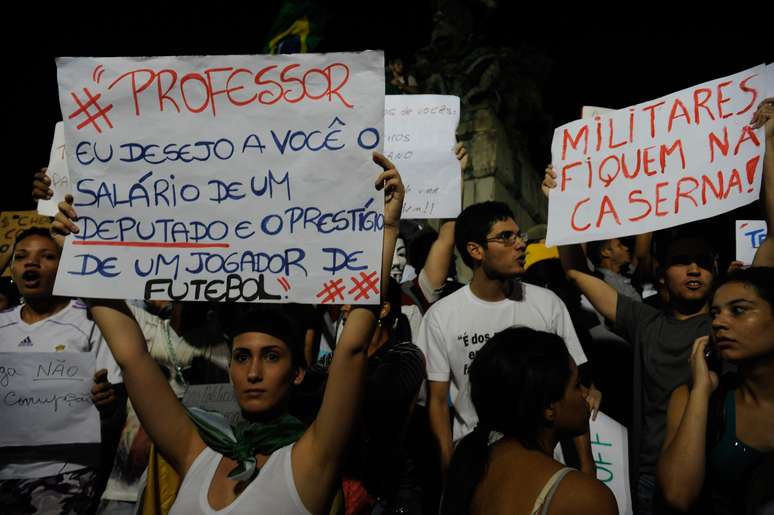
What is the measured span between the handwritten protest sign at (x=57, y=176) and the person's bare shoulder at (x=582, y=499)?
9.89 ft

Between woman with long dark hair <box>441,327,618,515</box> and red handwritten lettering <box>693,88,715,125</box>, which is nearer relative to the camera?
woman with long dark hair <box>441,327,618,515</box>

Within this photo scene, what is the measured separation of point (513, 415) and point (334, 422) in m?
0.57

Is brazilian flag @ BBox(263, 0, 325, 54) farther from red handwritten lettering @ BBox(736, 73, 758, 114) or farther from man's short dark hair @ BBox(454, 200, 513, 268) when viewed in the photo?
red handwritten lettering @ BBox(736, 73, 758, 114)

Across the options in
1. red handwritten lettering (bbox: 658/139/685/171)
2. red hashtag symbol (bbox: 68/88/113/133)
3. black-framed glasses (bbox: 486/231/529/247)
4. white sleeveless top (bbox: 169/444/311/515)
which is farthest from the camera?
black-framed glasses (bbox: 486/231/529/247)

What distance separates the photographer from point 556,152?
3668 mm

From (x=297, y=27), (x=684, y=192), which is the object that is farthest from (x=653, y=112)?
(x=297, y=27)

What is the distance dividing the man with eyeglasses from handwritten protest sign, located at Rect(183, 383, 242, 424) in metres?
1.01

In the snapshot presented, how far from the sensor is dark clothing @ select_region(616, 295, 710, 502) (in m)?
3.14

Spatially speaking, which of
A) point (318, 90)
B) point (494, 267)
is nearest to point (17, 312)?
point (318, 90)

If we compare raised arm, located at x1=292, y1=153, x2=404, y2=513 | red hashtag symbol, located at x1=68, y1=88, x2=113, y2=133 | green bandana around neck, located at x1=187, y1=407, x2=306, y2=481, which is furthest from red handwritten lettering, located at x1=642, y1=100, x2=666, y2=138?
red hashtag symbol, located at x1=68, y1=88, x2=113, y2=133

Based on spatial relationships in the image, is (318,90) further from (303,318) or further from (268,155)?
(303,318)

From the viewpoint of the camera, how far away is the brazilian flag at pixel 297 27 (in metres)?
14.0

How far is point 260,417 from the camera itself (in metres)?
2.36

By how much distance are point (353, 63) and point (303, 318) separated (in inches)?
80.3
